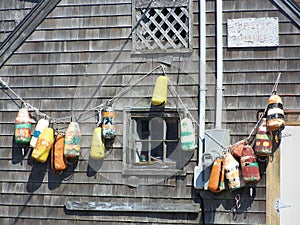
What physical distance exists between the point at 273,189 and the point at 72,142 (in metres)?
2.46

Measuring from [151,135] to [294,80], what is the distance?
6.08ft

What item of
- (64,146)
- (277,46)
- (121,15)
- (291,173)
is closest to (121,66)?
(121,15)

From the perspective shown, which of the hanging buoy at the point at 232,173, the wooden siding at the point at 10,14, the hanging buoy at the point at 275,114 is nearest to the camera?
the hanging buoy at the point at 275,114

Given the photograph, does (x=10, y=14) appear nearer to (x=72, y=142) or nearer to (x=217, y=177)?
(x=72, y=142)

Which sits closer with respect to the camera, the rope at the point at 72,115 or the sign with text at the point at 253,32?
the sign with text at the point at 253,32

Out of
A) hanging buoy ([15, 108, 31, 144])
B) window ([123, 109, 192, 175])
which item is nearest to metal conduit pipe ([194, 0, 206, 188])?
window ([123, 109, 192, 175])

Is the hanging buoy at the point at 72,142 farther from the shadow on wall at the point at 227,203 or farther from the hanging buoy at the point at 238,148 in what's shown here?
the hanging buoy at the point at 238,148

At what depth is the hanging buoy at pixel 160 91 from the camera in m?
6.54

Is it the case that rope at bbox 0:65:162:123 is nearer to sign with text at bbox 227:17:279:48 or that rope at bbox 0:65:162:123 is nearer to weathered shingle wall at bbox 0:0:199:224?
weathered shingle wall at bbox 0:0:199:224

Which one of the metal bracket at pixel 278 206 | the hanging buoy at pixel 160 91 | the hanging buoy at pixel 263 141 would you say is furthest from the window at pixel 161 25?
the metal bracket at pixel 278 206

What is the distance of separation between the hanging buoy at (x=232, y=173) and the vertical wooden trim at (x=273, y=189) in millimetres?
407

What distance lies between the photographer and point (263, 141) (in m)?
6.25

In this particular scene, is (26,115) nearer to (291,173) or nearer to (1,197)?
(1,197)

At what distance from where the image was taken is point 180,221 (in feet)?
21.9
